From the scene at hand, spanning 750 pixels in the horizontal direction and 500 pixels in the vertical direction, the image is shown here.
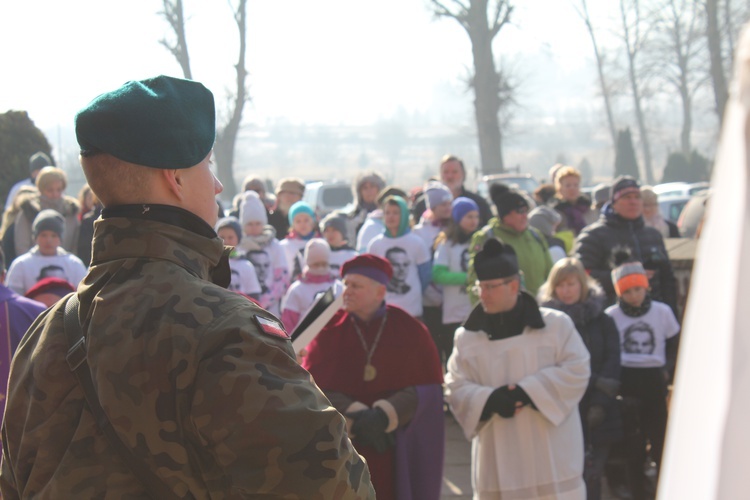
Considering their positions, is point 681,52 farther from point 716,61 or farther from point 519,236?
point 519,236

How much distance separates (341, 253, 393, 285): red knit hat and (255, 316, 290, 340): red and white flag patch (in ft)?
11.1

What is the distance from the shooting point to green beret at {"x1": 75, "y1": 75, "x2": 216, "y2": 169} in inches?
77.8

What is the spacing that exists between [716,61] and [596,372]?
22.8m

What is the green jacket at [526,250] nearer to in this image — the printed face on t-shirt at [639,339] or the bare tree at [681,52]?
the printed face on t-shirt at [639,339]

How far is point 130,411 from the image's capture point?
1.84 meters

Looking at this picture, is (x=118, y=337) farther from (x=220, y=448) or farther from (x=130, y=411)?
(x=220, y=448)

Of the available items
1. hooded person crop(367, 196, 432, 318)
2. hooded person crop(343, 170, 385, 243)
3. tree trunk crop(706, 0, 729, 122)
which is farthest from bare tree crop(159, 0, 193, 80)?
hooded person crop(367, 196, 432, 318)

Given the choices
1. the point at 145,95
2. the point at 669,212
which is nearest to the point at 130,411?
the point at 145,95

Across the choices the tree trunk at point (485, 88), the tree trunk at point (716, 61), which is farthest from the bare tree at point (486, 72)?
the tree trunk at point (716, 61)

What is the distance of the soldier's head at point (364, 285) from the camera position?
208 inches

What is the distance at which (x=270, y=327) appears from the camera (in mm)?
1886

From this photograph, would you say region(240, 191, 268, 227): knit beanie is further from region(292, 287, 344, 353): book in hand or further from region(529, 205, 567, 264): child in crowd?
region(292, 287, 344, 353): book in hand

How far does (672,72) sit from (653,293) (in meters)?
51.4

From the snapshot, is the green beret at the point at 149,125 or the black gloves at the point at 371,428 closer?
the green beret at the point at 149,125
